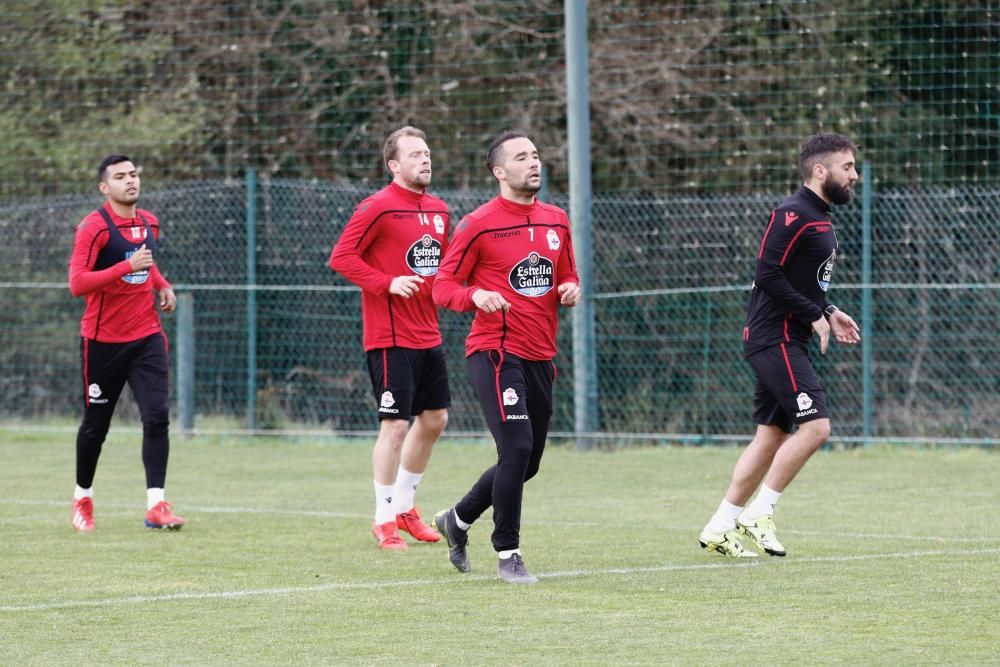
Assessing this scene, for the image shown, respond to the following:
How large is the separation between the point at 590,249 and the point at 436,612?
9436 mm

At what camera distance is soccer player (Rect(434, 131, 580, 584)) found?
25.7ft

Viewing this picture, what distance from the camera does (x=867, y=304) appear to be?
15539 millimetres

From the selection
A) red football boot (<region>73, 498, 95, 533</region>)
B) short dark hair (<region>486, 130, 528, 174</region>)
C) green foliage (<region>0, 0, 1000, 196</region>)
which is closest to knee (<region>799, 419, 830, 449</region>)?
short dark hair (<region>486, 130, 528, 174</region>)

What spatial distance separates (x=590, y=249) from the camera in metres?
16.2

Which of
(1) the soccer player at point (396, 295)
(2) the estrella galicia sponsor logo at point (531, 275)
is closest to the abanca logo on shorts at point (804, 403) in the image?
(2) the estrella galicia sponsor logo at point (531, 275)

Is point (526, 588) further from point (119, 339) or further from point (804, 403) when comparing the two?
point (119, 339)

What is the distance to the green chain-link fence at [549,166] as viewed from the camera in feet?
52.2

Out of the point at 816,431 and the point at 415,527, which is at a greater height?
the point at 816,431

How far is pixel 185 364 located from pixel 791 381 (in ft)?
32.6

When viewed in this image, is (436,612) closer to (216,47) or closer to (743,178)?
(743,178)

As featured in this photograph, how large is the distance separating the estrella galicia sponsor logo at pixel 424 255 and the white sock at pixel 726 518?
6.82 ft

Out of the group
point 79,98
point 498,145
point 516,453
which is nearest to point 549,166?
point 79,98

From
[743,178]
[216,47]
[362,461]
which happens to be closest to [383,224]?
[362,461]

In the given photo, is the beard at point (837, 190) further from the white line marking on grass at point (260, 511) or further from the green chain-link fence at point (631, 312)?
the green chain-link fence at point (631, 312)
